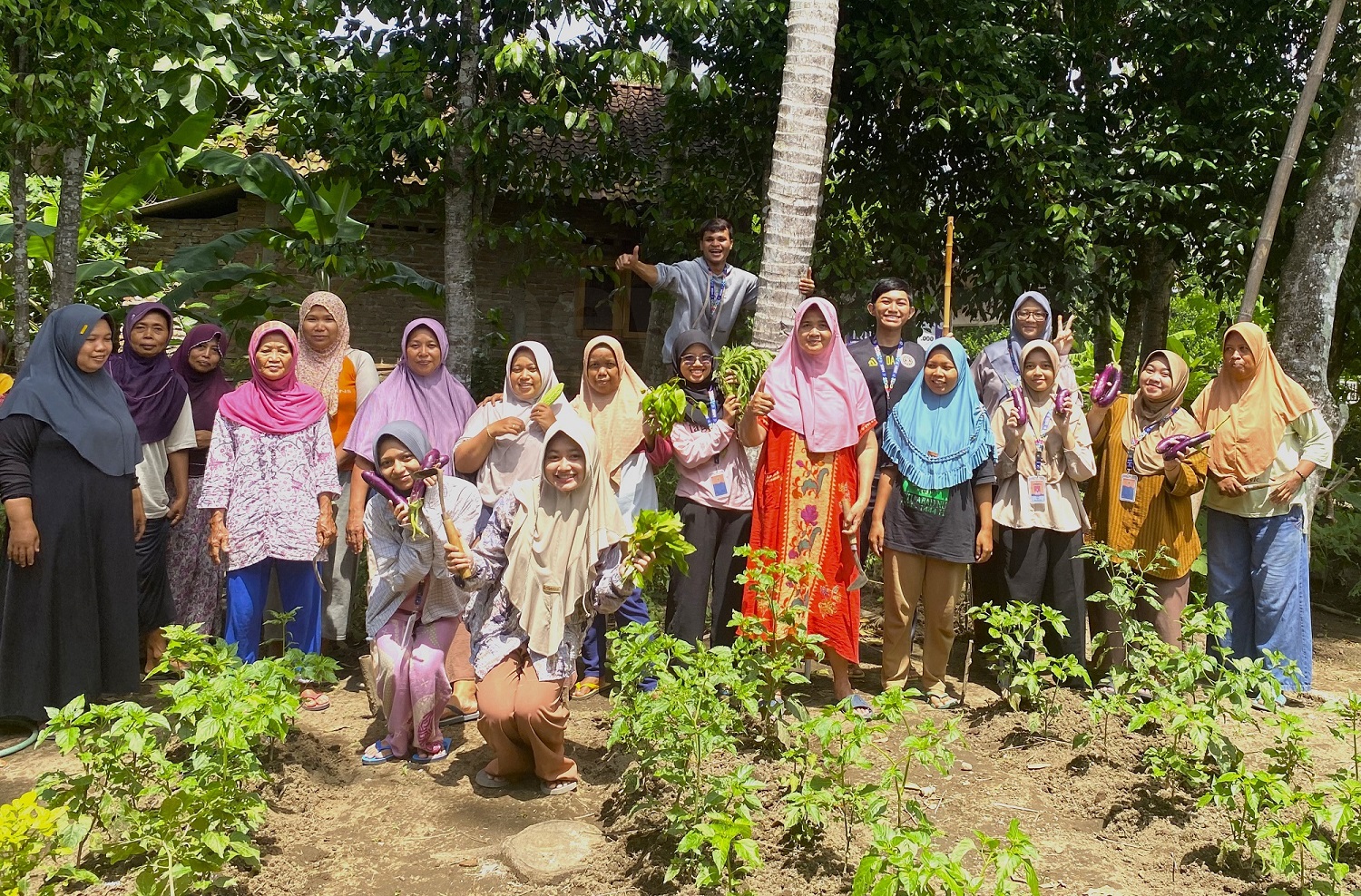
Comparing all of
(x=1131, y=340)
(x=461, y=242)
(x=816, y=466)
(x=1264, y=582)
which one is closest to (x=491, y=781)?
(x=816, y=466)

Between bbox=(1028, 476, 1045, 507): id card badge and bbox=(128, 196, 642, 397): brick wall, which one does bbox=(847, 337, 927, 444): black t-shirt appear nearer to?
bbox=(1028, 476, 1045, 507): id card badge

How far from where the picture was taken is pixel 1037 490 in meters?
4.68

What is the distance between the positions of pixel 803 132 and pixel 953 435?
1761 mm

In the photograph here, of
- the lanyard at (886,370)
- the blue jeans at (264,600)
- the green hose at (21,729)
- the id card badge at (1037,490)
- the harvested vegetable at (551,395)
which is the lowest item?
the green hose at (21,729)

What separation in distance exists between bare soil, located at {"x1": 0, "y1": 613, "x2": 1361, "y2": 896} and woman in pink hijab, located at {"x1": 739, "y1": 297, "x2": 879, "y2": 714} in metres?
0.79

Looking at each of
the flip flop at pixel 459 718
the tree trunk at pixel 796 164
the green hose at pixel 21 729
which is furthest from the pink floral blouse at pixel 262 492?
the tree trunk at pixel 796 164

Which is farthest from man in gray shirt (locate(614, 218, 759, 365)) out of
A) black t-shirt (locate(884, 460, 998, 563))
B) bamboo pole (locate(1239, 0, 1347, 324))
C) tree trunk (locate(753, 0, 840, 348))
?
bamboo pole (locate(1239, 0, 1347, 324))

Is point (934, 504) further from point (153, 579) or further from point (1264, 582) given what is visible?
point (153, 579)

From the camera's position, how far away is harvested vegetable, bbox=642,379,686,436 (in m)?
4.31

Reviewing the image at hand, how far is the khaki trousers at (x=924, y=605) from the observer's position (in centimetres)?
467

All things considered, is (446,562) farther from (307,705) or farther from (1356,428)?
(1356,428)

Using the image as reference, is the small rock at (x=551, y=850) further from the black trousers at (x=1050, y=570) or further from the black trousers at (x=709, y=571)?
the black trousers at (x=1050, y=570)

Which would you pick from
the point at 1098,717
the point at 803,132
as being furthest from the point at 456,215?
the point at 1098,717

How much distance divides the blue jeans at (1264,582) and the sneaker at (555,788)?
3143 millimetres
